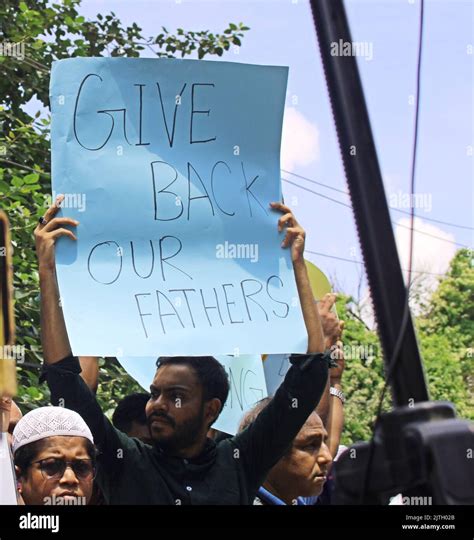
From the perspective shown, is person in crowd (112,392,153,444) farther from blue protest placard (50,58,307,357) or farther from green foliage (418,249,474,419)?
green foliage (418,249,474,419)

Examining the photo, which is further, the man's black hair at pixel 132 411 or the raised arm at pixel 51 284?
the man's black hair at pixel 132 411

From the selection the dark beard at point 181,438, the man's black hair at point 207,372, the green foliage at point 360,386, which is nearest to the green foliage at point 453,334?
the green foliage at point 360,386

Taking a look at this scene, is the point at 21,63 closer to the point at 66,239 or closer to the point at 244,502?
the point at 66,239

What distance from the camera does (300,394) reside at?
2740 millimetres

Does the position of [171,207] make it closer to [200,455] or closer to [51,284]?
[51,284]

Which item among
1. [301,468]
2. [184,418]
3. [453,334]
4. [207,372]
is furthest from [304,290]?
[453,334]

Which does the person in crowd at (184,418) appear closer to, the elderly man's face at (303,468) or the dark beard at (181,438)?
the dark beard at (181,438)

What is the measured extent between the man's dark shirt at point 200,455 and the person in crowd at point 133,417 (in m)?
0.40

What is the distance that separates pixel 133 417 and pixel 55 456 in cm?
53

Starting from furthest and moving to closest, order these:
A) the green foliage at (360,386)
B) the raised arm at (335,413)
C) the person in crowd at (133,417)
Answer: the green foliage at (360,386), the raised arm at (335,413), the person in crowd at (133,417)

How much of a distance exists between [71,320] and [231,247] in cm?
48

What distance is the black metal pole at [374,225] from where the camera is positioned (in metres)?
1.45

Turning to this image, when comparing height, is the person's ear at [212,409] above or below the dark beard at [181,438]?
above

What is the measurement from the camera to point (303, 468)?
319 cm
